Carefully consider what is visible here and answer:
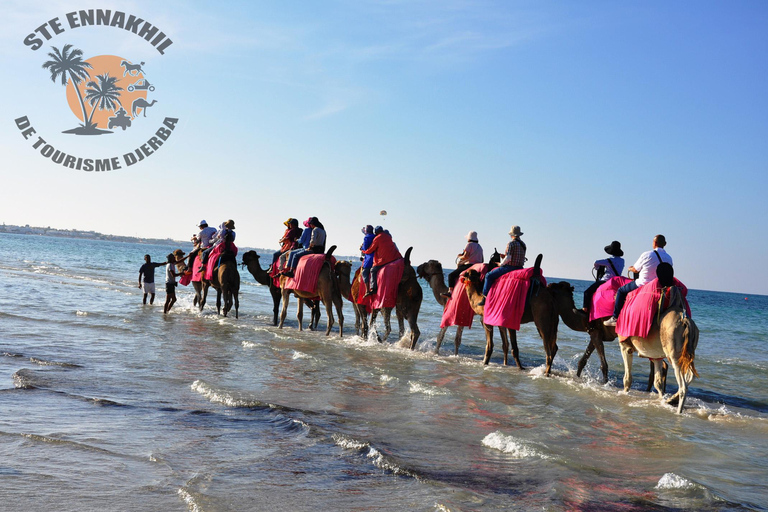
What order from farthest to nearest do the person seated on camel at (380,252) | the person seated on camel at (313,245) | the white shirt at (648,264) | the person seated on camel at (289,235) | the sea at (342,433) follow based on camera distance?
the person seated on camel at (289,235)
the person seated on camel at (313,245)
the person seated on camel at (380,252)
the white shirt at (648,264)
the sea at (342,433)

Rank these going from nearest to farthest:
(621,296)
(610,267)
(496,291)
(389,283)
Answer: (621,296), (610,267), (496,291), (389,283)

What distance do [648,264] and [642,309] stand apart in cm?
83

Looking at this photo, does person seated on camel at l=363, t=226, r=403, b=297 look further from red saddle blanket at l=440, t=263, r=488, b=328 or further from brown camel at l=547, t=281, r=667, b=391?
brown camel at l=547, t=281, r=667, b=391

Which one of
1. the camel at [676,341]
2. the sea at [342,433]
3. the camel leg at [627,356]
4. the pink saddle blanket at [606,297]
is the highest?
the pink saddle blanket at [606,297]

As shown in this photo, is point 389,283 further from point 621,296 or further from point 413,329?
point 621,296

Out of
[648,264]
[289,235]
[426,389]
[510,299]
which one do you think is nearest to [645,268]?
[648,264]

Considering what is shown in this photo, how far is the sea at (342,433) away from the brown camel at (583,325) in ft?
1.32

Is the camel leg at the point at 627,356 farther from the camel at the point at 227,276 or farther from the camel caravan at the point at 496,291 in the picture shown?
the camel at the point at 227,276

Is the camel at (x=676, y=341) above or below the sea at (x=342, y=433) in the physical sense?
above

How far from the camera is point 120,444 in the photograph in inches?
235

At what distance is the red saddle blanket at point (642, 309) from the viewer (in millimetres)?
9562

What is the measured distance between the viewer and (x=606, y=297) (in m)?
11.2

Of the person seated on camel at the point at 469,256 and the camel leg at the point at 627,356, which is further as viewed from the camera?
the person seated on camel at the point at 469,256

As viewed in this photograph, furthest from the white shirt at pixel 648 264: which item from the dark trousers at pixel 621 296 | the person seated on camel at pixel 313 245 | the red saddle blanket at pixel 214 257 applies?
the red saddle blanket at pixel 214 257
